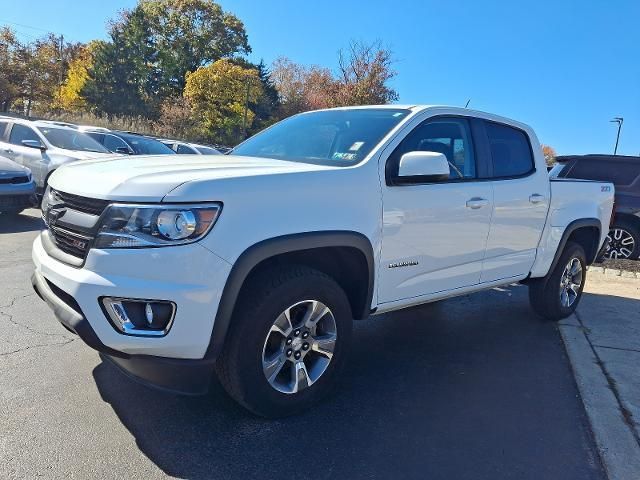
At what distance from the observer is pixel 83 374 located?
10.8 ft

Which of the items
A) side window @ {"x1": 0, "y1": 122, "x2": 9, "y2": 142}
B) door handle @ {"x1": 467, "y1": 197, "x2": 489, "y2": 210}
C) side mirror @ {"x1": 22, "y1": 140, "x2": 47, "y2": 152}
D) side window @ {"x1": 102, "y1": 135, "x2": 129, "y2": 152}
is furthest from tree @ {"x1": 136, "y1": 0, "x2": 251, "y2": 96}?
door handle @ {"x1": 467, "y1": 197, "x2": 489, "y2": 210}

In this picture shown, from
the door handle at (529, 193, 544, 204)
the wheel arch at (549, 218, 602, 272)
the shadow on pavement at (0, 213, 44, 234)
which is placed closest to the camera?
the door handle at (529, 193, 544, 204)

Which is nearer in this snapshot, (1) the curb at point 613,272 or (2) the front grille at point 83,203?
(2) the front grille at point 83,203

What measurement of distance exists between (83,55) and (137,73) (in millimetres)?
6653

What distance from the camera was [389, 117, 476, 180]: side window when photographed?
3.54 meters

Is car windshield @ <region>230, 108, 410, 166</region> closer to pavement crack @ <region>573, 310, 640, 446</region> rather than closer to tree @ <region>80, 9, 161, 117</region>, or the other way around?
pavement crack @ <region>573, 310, 640, 446</region>

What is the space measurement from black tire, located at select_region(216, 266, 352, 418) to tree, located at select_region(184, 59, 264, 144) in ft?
129

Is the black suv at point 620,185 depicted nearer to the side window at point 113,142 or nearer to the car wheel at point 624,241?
the car wheel at point 624,241

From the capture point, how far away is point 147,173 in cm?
257

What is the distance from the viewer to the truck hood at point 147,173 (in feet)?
7.94

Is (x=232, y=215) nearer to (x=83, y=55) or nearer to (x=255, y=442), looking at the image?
(x=255, y=442)

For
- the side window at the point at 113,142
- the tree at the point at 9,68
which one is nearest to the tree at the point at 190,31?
the tree at the point at 9,68

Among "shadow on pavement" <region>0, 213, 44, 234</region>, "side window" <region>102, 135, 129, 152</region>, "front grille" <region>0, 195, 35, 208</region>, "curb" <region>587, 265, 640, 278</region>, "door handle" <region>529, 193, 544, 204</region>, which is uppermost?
"side window" <region>102, 135, 129, 152</region>

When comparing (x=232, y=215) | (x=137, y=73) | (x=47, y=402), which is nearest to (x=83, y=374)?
(x=47, y=402)
